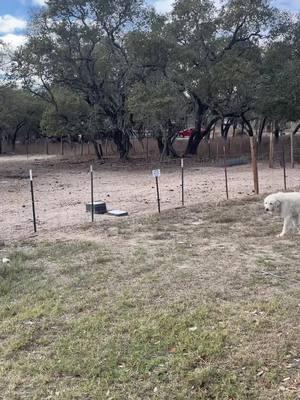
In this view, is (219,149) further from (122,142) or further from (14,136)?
(14,136)

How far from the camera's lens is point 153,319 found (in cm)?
380

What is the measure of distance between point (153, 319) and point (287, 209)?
339 cm

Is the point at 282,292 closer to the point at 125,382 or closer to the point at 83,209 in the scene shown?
the point at 125,382

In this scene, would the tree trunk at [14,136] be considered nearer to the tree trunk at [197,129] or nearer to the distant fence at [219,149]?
the distant fence at [219,149]

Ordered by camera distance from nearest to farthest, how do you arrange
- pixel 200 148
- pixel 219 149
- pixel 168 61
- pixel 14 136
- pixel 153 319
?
1. pixel 153 319
2. pixel 168 61
3. pixel 219 149
4. pixel 200 148
5. pixel 14 136

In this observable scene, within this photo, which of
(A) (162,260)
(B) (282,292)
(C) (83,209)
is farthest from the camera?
(C) (83,209)

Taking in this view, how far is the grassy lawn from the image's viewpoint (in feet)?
9.52

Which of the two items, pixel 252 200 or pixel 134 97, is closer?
pixel 252 200

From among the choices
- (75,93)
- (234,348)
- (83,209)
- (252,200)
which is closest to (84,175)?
(75,93)

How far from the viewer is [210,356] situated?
124 inches

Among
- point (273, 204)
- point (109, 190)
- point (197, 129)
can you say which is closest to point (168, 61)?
point (197, 129)

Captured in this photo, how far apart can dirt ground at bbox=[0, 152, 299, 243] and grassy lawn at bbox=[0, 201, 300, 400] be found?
7.53 feet

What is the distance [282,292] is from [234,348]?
1177 mm

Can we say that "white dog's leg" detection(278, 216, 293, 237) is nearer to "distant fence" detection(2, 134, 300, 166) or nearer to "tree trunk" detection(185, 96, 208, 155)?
"distant fence" detection(2, 134, 300, 166)
